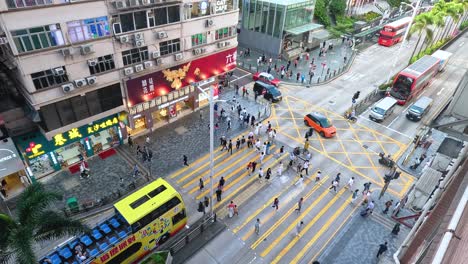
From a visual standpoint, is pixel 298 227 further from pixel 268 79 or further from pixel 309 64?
pixel 309 64

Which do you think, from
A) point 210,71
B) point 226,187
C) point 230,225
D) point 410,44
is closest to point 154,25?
point 210,71

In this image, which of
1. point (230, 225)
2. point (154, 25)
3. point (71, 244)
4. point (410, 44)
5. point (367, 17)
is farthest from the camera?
point (367, 17)

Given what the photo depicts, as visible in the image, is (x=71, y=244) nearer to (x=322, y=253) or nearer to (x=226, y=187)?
(x=226, y=187)

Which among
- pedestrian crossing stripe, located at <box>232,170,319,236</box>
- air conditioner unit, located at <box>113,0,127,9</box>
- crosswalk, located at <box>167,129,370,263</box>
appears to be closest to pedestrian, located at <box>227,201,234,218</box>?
crosswalk, located at <box>167,129,370,263</box>

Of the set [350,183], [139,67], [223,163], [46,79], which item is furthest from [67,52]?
[350,183]

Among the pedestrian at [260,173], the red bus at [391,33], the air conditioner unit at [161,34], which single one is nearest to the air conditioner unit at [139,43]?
the air conditioner unit at [161,34]

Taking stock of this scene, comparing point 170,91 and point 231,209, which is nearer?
point 231,209

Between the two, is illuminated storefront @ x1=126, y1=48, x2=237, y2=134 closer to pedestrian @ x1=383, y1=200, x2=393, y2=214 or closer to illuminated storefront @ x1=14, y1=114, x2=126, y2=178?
illuminated storefront @ x1=14, y1=114, x2=126, y2=178
